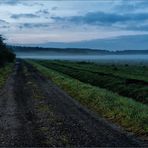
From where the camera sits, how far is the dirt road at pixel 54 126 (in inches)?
524

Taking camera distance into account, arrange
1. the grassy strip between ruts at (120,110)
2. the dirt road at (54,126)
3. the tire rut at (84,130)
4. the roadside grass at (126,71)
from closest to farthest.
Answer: the tire rut at (84,130)
the dirt road at (54,126)
the grassy strip between ruts at (120,110)
the roadside grass at (126,71)

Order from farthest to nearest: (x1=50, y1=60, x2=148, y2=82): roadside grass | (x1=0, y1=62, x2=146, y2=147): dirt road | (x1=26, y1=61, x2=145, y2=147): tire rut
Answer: (x1=50, y1=60, x2=148, y2=82): roadside grass < (x1=0, y1=62, x2=146, y2=147): dirt road < (x1=26, y1=61, x2=145, y2=147): tire rut

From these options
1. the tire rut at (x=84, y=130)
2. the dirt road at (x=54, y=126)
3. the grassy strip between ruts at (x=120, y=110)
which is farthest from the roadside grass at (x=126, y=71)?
the tire rut at (x=84, y=130)

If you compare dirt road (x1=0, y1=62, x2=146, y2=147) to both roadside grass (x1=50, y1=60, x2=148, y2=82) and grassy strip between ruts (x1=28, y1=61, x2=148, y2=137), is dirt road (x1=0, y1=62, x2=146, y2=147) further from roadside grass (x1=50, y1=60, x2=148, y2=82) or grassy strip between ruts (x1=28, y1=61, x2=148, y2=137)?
roadside grass (x1=50, y1=60, x2=148, y2=82)

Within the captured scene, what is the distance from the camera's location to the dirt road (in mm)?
13305

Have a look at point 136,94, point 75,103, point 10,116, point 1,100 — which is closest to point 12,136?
point 10,116

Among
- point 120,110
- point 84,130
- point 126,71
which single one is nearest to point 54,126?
point 84,130

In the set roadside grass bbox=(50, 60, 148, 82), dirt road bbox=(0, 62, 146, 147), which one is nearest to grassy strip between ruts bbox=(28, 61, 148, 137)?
dirt road bbox=(0, 62, 146, 147)

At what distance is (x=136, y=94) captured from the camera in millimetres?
28453

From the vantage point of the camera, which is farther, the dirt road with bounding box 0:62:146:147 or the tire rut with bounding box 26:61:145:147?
the dirt road with bounding box 0:62:146:147

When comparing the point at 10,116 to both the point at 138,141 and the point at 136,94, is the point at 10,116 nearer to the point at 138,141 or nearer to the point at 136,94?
the point at 138,141

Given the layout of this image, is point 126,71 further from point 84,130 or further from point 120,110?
point 84,130

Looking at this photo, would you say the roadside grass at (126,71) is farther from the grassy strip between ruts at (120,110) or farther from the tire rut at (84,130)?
the tire rut at (84,130)

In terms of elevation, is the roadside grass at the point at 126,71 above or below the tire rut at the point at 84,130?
below
